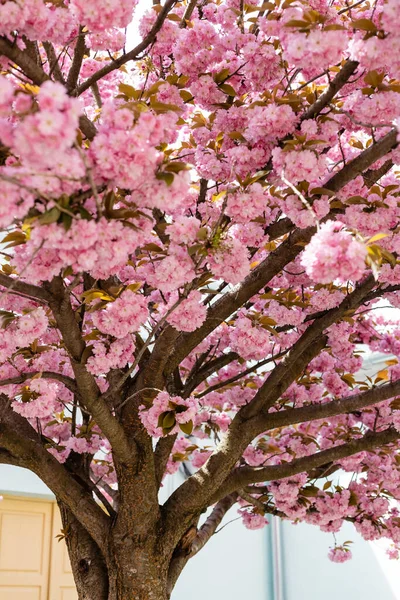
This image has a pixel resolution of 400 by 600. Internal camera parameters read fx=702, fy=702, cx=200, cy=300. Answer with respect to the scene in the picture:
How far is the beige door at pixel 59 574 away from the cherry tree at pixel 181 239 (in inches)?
74.5

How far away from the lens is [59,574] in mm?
4723

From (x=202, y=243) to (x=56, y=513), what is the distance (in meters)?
3.57

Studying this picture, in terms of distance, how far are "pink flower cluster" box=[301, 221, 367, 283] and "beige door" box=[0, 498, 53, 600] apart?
12.1 feet

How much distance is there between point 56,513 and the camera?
4852mm

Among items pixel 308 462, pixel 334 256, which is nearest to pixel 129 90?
pixel 334 256

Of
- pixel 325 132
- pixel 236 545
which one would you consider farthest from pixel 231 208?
pixel 236 545

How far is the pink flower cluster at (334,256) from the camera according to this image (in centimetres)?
142

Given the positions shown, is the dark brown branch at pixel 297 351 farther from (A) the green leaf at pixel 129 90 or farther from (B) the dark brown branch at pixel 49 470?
(A) the green leaf at pixel 129 90

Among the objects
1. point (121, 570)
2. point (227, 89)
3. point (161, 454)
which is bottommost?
point (121, 570)

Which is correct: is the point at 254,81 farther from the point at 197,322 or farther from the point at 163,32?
the point at 197,322

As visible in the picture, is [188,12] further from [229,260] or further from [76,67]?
[229,260]

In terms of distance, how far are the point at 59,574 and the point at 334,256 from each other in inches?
158

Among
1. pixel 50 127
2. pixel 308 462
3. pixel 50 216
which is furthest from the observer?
pixel 308 462

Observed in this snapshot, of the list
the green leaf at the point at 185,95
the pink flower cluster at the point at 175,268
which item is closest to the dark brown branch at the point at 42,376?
the pink flower cluster at the point at 175,268
